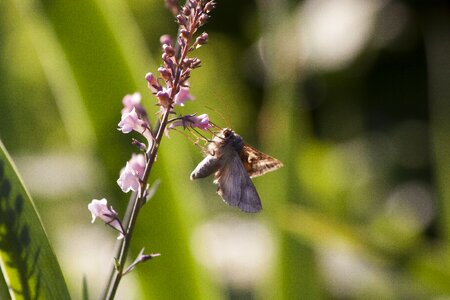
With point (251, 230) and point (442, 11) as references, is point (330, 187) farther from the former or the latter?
point (442, 11)

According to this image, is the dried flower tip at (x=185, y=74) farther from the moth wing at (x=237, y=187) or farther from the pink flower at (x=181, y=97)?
the moth wing at (x=237, y=187)

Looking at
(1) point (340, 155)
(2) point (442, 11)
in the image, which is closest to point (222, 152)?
(1) point (340, 155)

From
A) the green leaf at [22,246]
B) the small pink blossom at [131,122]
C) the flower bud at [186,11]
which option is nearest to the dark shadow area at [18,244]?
the green leaf at [22,246]

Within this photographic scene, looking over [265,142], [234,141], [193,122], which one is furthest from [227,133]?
[265,142]

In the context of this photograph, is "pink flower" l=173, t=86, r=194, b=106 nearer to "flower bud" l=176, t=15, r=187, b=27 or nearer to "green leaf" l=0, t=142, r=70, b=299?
"flower bud" l=176, t=15, r=187, b=27

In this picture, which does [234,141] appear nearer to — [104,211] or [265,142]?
[104,211]

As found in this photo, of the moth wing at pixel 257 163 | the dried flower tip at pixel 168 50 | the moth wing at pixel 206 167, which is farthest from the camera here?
the moth wing at pixel 257 163
